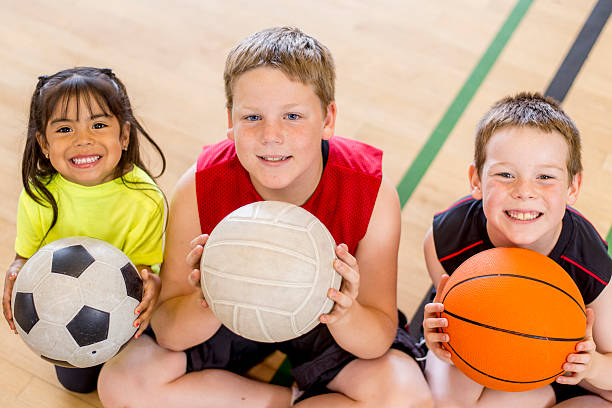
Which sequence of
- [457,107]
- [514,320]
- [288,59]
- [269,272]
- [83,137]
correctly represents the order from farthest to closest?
[457,107] < [83,137] < [288,59] < [514,320] < [269,272]

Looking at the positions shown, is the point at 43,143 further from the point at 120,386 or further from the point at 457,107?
the point at 457,107

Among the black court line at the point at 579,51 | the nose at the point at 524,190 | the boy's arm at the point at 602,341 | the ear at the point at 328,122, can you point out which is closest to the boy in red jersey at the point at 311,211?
the ear at the point at 328,122

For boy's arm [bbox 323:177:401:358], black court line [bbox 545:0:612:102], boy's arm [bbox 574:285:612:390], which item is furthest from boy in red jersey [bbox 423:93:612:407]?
black court line [bbox 545:0:612:102]

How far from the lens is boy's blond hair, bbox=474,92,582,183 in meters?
1.75

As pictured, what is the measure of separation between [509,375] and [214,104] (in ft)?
6.48

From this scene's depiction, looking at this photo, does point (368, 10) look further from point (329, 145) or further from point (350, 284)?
point (350, 284)

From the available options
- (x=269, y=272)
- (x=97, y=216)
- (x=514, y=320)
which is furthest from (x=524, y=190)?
(x=97, y=216)

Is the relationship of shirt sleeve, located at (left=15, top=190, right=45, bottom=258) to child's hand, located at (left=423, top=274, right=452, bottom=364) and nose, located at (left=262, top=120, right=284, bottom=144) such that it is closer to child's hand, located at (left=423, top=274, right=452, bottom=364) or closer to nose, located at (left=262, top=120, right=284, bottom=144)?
nose, located at (left=262, top=120, right=284, bottom=144)

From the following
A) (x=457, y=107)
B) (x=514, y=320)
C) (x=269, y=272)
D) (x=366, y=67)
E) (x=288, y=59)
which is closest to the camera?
(x=269, y=272)

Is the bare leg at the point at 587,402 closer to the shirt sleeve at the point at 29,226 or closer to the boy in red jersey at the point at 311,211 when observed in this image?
the boy in red jersey at the point at 311,211

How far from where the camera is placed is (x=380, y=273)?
1.85m

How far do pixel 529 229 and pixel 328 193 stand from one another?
1.83 ft

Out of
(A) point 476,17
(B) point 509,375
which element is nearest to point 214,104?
(A) point 476,17

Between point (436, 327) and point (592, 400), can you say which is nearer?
point (436, 327)
